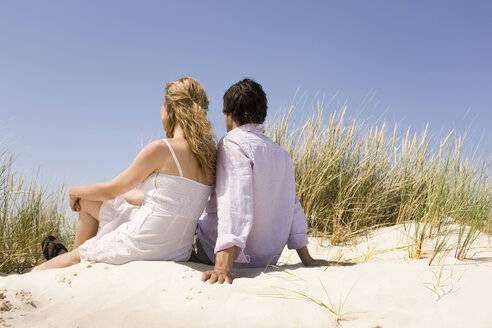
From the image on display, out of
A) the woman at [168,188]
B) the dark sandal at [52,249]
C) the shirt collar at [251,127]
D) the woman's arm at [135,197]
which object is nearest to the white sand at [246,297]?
the woman at [168,188]

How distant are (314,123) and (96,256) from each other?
2.91 meters

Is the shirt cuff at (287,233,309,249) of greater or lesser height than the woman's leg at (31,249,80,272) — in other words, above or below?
above

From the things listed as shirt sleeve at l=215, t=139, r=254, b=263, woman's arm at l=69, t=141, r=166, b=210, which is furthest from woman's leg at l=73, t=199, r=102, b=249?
shirt sleeve at l=215, t=139, r=254, b=263

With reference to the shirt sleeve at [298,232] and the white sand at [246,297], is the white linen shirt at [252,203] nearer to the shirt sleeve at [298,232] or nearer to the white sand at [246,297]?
the shirt sleeve at [298,232]

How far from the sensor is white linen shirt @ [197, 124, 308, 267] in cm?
212

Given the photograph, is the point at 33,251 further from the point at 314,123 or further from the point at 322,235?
the point at 314,123

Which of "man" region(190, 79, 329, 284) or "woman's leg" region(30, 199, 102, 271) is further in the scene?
"woman's leg" region(30, 199, 102, 271)

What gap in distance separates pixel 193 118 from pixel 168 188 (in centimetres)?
42

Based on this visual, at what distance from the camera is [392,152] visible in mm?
4641

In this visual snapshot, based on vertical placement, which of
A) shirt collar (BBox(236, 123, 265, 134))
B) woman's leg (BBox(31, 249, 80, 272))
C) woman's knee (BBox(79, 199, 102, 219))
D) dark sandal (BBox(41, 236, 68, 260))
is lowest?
dark sandal (BBox(41, 236, 68, 260))

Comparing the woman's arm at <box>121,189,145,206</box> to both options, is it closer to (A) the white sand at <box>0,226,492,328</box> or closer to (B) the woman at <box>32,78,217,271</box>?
(B) the woman at <box>32,78,217,271</box>

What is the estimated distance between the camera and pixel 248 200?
2.14 m

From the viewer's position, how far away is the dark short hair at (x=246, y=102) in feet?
7.39

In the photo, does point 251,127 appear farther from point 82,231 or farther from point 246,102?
point 82,231
